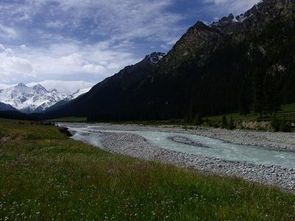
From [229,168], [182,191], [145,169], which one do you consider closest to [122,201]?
[182,191]

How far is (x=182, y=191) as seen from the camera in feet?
38.6

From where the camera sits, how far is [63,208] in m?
9.58

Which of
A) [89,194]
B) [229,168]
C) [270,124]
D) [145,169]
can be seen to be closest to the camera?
[89,194]

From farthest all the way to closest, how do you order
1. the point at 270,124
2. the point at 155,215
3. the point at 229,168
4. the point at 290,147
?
1. the point at 270,124
2. the point at 290,147
3. the point at 229,168
4. the point at 155,215

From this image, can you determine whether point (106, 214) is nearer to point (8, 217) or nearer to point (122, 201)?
point (122, 201)

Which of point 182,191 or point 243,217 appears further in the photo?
point 182,191

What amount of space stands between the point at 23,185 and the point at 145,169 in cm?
536

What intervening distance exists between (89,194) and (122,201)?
1373 millimetres

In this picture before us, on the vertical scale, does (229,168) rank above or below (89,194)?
below

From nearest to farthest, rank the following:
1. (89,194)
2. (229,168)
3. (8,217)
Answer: (8,217)
(89,194)
(229,168)

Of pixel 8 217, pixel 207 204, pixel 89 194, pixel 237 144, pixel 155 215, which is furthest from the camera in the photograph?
pixel 237 144

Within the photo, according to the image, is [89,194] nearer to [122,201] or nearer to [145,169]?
[122,201]

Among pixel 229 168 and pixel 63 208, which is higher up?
pixel 63 208

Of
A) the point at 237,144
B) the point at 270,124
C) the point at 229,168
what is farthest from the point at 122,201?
the point at 270,124
